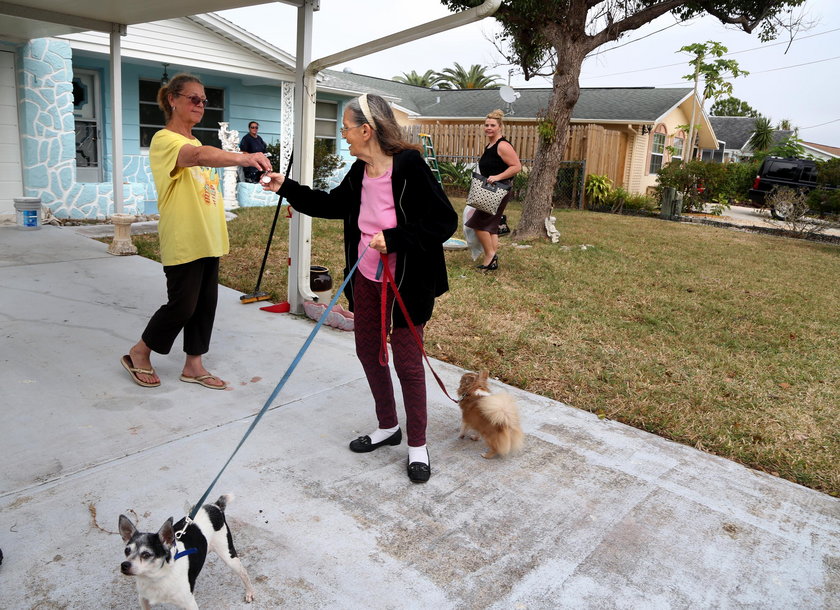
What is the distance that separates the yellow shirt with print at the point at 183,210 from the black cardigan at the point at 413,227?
2.34 feet

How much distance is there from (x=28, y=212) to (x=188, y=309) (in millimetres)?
6837

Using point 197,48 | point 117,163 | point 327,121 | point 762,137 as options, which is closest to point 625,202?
point 327,121

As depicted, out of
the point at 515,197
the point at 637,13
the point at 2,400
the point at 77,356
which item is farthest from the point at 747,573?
the point at 515,197

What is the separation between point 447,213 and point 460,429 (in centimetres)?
135

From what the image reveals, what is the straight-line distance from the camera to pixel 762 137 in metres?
41.9

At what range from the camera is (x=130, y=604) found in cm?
218

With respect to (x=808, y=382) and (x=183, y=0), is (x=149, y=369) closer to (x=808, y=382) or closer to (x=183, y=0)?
(x=183, y=0)

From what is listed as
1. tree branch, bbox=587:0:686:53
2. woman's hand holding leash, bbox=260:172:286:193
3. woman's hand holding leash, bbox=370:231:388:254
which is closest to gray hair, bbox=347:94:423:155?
woman's hand holding leash, bbox=370:231:388:254

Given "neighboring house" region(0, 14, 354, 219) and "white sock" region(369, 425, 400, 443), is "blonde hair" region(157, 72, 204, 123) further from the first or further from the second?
"neighboring house" region(0, 14, 354, 219)

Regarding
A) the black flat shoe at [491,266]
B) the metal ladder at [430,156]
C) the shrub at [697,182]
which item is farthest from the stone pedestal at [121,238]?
the shrub at [697,182]

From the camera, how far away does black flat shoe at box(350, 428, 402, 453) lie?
336 centimetres

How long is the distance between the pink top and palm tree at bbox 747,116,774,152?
4555 cm

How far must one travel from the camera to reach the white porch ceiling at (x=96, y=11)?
5.61 meters

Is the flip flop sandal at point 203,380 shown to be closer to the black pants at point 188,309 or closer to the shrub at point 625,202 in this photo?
the black pants at point 188,309
